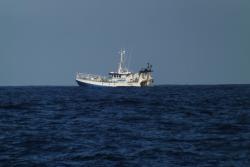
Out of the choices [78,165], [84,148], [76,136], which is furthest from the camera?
[76,136]

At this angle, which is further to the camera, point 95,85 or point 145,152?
point 95,85

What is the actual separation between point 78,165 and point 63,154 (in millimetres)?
2385

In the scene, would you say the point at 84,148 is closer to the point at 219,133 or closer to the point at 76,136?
the point at 76,136

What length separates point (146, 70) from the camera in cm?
16738

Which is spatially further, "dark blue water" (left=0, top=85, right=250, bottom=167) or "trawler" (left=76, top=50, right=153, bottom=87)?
"trawler" (left=76, top=50, right=153, bottom=87)

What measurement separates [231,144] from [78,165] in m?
7.65

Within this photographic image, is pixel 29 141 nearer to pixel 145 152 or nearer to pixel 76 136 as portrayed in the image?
pixel 76 136

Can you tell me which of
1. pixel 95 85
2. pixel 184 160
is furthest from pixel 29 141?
pixel 95 85

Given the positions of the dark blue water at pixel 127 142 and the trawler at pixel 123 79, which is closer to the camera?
the dark blue water at pixel 127 142

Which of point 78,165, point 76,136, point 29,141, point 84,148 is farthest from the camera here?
point 76,136

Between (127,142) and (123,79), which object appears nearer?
(127,142)

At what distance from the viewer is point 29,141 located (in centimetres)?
2884

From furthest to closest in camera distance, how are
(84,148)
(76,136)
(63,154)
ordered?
(76,136)
(84,148)
(63,154)

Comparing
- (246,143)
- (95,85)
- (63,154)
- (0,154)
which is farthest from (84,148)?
(95,85)
